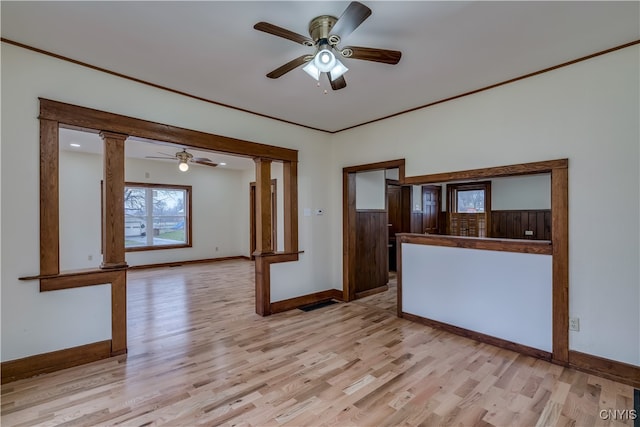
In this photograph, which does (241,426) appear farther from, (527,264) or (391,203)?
(391,203)

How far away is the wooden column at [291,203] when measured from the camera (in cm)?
441

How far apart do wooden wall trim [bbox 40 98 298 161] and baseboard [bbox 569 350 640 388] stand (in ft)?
12.6

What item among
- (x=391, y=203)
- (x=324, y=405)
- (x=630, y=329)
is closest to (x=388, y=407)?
(x=324, y=405)

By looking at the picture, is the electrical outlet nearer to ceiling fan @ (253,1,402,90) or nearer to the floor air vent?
ceiling fan @ (253,1,402,90)

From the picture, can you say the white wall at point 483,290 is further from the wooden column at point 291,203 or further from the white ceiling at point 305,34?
the white ceiling at point 305,34

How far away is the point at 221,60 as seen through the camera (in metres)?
2.67

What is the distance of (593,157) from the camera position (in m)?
2.58

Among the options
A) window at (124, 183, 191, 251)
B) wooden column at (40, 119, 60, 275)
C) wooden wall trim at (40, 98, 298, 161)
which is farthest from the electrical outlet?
window at (124, 183, 191, 251)

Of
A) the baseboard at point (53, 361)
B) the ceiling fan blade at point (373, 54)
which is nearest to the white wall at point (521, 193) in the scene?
the ceiling fan blade at point (373, 54)

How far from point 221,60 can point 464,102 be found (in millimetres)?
2590

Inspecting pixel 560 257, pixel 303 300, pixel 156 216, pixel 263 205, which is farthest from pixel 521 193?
pixel 156 216

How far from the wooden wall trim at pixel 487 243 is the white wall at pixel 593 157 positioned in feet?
0.79

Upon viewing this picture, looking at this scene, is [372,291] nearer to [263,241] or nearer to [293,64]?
[263,241]

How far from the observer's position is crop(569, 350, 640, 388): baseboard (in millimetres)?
2398
